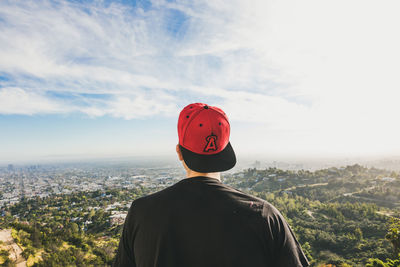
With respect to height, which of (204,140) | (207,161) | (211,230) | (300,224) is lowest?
(300,224)

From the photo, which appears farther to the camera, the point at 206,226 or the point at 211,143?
the point at 211,143

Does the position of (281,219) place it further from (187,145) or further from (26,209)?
(26,209)

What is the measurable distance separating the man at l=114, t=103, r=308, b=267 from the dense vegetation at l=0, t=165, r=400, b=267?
37.8 ft

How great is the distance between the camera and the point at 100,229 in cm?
1983

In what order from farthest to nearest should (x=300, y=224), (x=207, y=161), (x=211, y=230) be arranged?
(x=300, y=224) < (x=207, y=161) < (x=211, y=230)

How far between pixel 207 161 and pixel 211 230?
32cm

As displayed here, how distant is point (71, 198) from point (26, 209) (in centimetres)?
556

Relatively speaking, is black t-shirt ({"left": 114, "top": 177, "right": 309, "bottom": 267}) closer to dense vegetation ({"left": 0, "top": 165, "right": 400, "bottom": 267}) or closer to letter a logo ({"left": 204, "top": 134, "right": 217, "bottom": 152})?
letter a logo ({"left": 204, "top": 134, "right": 217, "bottom": 152})

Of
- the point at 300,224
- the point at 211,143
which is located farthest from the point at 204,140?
the point at 300,224

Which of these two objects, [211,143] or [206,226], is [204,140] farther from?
[206,226]

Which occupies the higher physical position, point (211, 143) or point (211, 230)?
point (211, 143)

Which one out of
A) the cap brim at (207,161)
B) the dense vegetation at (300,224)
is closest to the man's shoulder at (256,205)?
the cap brim at (207,161)

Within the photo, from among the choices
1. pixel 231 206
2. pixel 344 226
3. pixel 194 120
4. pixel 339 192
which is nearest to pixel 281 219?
pixel 231 206

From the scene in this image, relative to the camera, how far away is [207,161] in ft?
3.28
